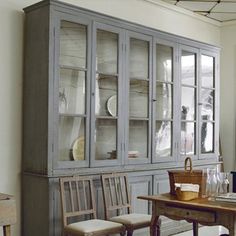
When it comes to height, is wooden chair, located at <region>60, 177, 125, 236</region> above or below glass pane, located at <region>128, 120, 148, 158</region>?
below

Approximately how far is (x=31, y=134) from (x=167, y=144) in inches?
64.2

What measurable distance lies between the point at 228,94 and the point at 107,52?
2657mm

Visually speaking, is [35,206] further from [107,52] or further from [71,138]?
[107,52]

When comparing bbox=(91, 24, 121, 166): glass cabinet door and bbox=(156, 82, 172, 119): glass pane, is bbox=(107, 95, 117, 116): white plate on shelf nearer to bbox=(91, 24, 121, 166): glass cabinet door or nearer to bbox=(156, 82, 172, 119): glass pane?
bbox=(91, 24, 121, 166): glass cabinet door

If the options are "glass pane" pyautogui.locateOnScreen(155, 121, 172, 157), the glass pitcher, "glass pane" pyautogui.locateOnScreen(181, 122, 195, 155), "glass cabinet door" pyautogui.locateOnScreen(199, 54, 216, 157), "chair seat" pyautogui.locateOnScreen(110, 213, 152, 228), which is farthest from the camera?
"glass cabinet door" pyautogui.locateOnScreen(199, 54, 216, 157)

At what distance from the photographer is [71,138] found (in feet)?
12.6

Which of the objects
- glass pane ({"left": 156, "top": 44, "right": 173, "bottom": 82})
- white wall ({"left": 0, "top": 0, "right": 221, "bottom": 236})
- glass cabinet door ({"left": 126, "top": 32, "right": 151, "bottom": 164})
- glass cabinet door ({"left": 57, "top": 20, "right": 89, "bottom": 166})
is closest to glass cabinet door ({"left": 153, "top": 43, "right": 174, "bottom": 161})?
glass pane ({"left": 156, "top": 44, "right": 173, "bottom": 82})

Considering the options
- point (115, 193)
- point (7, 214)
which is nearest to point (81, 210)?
point (115, 193)

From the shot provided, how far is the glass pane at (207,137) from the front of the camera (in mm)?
5191

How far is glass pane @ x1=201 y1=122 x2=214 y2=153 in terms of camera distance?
5.19 m

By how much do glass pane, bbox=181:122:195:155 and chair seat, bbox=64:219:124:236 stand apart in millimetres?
1620

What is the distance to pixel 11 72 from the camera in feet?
12.5

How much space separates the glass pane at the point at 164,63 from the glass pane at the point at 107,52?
0.65 m

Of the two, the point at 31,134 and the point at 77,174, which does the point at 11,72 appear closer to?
the point at 31,134
